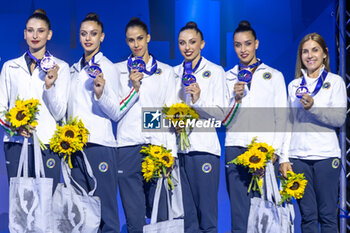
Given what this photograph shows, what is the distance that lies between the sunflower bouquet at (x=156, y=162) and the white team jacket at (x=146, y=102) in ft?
0.31

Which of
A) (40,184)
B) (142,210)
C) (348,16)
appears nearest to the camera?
(40,184)

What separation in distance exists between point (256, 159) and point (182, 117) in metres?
0.82

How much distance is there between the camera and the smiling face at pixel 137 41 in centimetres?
574

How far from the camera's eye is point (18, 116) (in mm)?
5254

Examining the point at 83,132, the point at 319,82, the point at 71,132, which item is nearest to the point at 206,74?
the point at 319,82

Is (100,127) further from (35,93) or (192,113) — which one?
(192,113)

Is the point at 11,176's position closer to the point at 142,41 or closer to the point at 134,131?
the point at 134,131

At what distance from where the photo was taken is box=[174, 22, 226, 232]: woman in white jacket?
555cm

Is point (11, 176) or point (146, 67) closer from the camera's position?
point (11, 176)

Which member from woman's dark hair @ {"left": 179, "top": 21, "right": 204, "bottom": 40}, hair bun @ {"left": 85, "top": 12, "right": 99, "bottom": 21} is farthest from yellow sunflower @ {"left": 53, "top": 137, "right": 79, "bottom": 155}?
woman's dark hair @ {"left": 179, "top": 21, "right": 204, "bottom": 40}

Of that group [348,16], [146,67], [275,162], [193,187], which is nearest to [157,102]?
[146,67]

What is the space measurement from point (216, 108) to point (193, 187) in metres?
0.81

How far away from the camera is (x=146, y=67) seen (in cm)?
570

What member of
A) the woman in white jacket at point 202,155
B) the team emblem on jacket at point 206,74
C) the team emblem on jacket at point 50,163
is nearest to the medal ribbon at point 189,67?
the woman in white jacket at point 202,155
